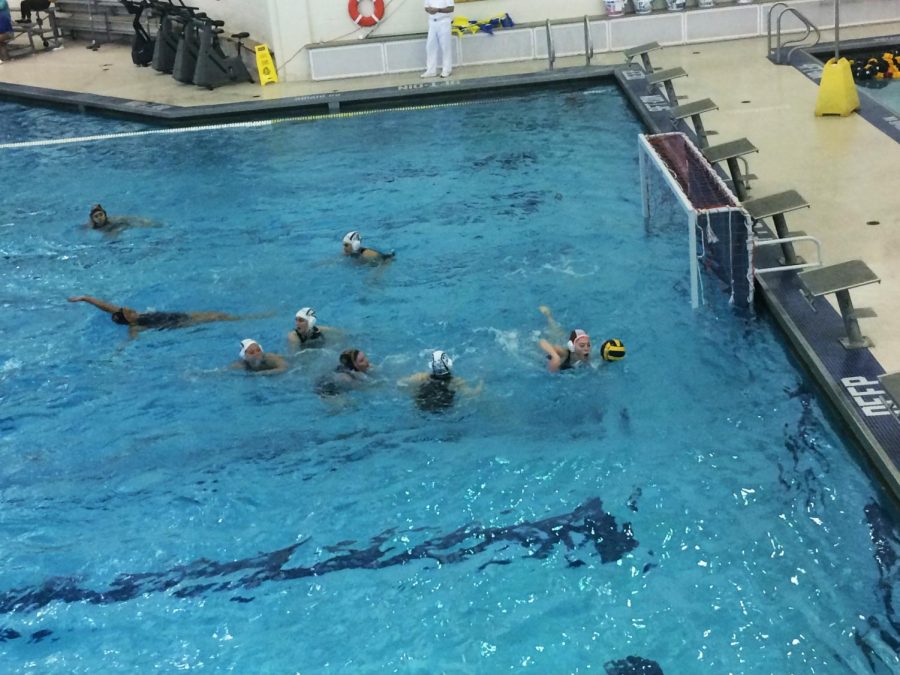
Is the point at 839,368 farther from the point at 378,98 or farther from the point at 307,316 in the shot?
the point at 378,98

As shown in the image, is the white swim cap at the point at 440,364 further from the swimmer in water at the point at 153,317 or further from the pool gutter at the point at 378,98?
the pool gutter at the point at 378,98

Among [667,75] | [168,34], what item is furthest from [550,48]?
[168,34]

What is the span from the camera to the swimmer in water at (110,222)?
473 inches

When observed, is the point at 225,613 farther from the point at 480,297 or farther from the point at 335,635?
the point at 480,297

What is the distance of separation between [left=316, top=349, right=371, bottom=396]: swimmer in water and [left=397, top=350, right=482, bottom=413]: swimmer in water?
18.1 inches

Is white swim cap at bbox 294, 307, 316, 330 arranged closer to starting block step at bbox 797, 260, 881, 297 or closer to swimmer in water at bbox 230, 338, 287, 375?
swimmer in water at bbox 230, 338, 287, 375

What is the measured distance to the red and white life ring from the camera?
1717 cm

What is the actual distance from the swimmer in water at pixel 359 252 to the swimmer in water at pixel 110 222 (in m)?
3.05

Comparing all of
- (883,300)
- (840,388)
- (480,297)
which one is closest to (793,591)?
(840,388)

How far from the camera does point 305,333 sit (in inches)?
351

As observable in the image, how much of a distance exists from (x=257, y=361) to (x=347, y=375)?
0.84m

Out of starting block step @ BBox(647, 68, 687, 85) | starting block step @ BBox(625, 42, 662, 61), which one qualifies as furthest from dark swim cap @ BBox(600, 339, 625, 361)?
starting block step @ BBox(625, 42, 662, 61)

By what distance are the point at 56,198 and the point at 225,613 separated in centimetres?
887

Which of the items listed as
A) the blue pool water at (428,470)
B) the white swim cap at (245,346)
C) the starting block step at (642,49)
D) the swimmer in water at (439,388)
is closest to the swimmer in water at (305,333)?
the blue pool water at (428,470)
